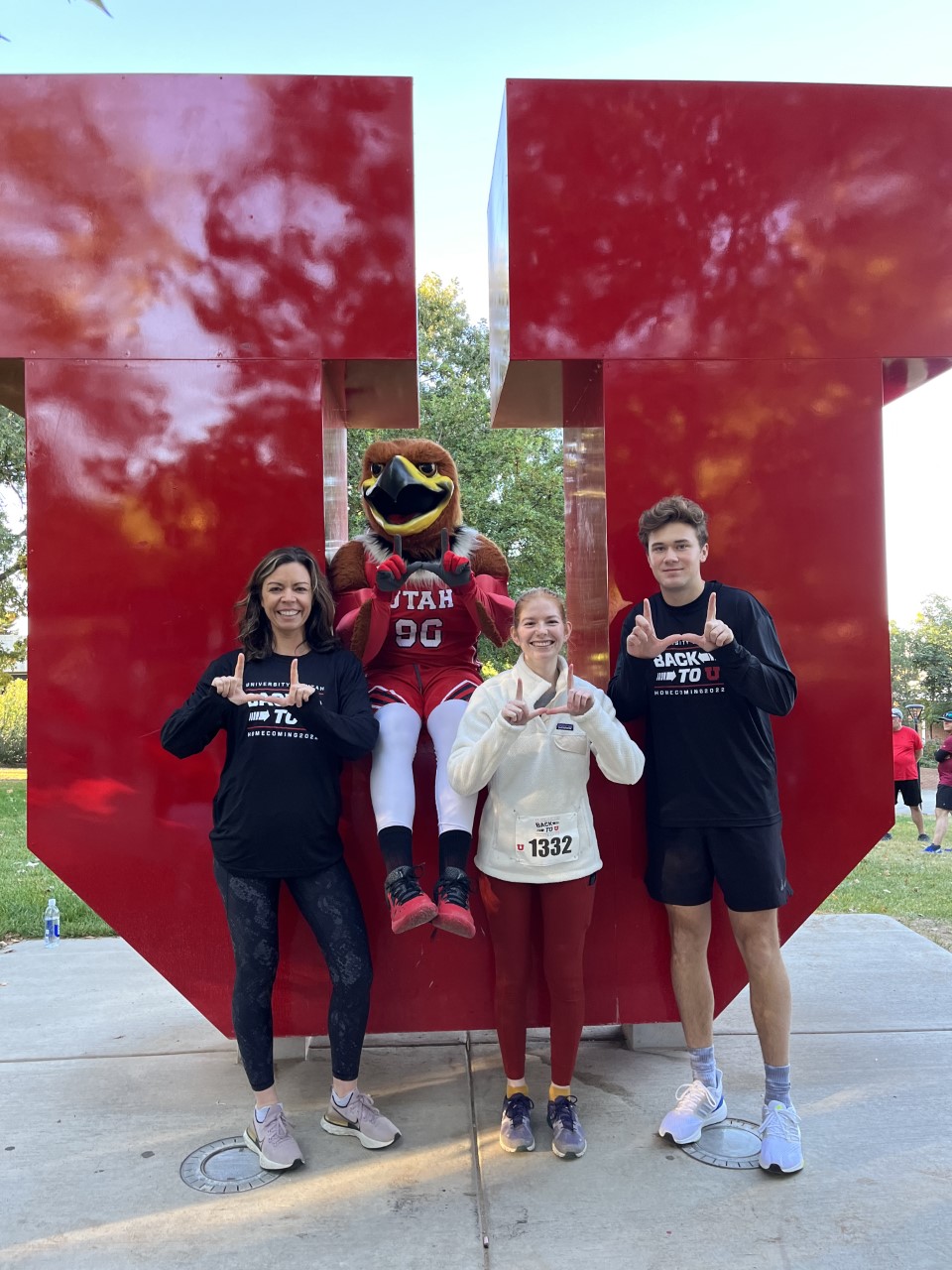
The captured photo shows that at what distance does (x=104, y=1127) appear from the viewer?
10.7ft

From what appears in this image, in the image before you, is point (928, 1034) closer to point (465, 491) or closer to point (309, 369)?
point (309, 369)

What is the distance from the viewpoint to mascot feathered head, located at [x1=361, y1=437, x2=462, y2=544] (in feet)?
11.2

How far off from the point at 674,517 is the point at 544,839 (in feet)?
3.83

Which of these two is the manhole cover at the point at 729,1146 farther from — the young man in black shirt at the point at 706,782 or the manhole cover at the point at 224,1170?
the manhole cover at the point at 224,1170

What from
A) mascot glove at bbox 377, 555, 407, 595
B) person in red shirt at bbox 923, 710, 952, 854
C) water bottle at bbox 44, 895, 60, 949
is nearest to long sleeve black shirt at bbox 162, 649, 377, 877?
mascot glove at bbox 377, 555, 407, 595

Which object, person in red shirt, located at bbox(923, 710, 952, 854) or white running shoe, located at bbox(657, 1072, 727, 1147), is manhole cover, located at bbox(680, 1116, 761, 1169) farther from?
person in red shirt, located at bbox(923, 710, 952, 854)

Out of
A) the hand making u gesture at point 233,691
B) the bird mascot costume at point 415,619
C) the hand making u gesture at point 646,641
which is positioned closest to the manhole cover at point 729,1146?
the bird mascot costume at point 415,619

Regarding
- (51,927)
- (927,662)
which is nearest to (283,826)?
(51,927)

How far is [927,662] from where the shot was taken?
87.1ft

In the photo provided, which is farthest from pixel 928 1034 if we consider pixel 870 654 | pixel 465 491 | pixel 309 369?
pixel 465 491

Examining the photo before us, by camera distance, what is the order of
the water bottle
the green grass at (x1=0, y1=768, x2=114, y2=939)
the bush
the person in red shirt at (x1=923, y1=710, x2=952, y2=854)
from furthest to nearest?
the bush < the person in red shirt at (x1=923, y1=710, x2=952, y2=854) < the green grass at (x1=0, y1=768, x2=114, y2=939) < the water bottle

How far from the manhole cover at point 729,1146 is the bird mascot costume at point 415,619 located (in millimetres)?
1093

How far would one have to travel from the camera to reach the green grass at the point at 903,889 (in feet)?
21.1

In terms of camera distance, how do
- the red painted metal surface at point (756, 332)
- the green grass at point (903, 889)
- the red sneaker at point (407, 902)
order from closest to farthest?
1. the red sneaker at point (407, 902)
2. the red painted metal surface at point (756, 332)
3. the green grass at point (903, 889)
